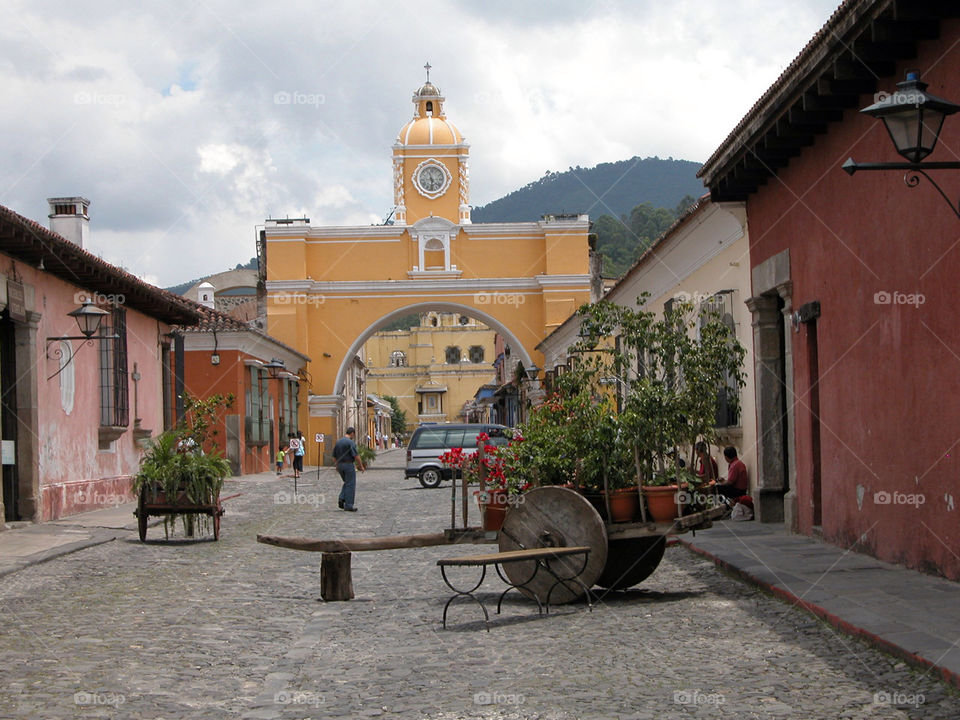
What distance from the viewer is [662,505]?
8133mm

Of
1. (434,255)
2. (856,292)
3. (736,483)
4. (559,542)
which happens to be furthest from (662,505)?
(434,255)

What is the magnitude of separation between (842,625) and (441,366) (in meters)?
89.4

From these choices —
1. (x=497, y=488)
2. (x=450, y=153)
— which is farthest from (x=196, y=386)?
(x=497, y=488)

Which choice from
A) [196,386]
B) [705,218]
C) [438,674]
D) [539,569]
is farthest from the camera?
[196,386]

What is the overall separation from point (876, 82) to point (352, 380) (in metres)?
51.1

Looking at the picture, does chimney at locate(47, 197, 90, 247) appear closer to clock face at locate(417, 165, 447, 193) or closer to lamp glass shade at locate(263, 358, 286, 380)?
lamp glass shade at locate(263, 358, 286, 380)

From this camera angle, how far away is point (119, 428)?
18.6 meters

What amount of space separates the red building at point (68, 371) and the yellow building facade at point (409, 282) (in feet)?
66.2

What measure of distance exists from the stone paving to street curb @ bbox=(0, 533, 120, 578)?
0.54 feet

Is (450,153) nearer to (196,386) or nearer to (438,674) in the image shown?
(196,386)

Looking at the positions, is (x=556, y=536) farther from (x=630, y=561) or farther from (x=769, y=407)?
(x=769, y=407)

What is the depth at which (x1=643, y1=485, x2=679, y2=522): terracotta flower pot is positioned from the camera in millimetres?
8125

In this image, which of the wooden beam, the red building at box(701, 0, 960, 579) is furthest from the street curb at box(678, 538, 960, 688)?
the wooden beam

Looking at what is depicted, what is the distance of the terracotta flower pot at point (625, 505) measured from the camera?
26.9 ft
